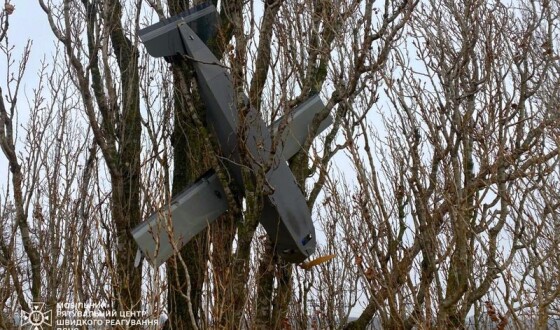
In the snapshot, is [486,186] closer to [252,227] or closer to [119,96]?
[252,227]

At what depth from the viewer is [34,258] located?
6012mm

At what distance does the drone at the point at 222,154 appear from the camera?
14.8 feet

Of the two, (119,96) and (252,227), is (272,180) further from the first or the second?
(119,96)

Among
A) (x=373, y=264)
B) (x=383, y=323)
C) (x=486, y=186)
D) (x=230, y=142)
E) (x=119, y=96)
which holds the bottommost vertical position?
(x=383, y=323)

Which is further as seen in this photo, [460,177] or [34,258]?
[34,258]

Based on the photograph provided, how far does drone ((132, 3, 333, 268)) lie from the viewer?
450cm

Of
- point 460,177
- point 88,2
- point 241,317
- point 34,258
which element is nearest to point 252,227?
point 241,317

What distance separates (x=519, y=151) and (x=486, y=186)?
0.99 metres

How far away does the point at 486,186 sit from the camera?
3.99 meters

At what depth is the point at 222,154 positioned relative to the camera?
15.6 feet

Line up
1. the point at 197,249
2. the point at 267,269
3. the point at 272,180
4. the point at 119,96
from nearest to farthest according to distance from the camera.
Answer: the point at 272,180 < the point at 267,269 < the point at 197,249 < the point at 119,96

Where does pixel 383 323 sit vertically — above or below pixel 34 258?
below

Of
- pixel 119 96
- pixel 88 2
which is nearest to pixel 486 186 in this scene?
pixel 119 96

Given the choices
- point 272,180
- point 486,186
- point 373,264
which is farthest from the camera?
point 272,180
